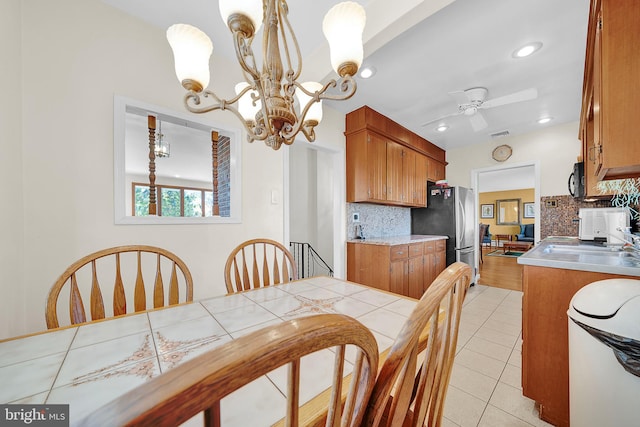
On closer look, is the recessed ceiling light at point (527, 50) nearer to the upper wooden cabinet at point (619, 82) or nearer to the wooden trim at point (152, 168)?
the upper wooden cabinet at point (619, 82)

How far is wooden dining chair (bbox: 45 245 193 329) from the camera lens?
0.96 metres

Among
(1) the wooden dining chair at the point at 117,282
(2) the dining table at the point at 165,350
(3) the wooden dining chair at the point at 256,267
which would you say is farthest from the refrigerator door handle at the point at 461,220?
(1) the wooden dining chair at the point at 117,282

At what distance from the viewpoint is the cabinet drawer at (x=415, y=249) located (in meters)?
3.08

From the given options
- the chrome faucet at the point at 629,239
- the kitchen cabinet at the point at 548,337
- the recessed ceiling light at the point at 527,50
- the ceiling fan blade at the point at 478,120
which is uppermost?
the recessed ceiling light at the point at 527,50

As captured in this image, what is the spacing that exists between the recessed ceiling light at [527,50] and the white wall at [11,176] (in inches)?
131

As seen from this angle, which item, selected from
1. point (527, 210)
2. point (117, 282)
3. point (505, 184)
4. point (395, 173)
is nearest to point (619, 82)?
point (395, 173)

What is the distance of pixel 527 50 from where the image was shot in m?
1.93

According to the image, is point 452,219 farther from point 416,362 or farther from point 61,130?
point 61,130

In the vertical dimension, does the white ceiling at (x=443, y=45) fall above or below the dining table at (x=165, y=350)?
above

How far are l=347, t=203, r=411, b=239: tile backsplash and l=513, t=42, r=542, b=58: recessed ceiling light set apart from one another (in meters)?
2.12

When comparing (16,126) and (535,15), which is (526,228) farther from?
(16,126)

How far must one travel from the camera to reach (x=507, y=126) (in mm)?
3514

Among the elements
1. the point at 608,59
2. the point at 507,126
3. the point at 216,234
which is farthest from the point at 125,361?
the point at 507,126

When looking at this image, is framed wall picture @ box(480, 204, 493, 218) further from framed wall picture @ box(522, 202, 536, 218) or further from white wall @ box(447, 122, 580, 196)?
white wall @ box(447, 122, 580, 196)
